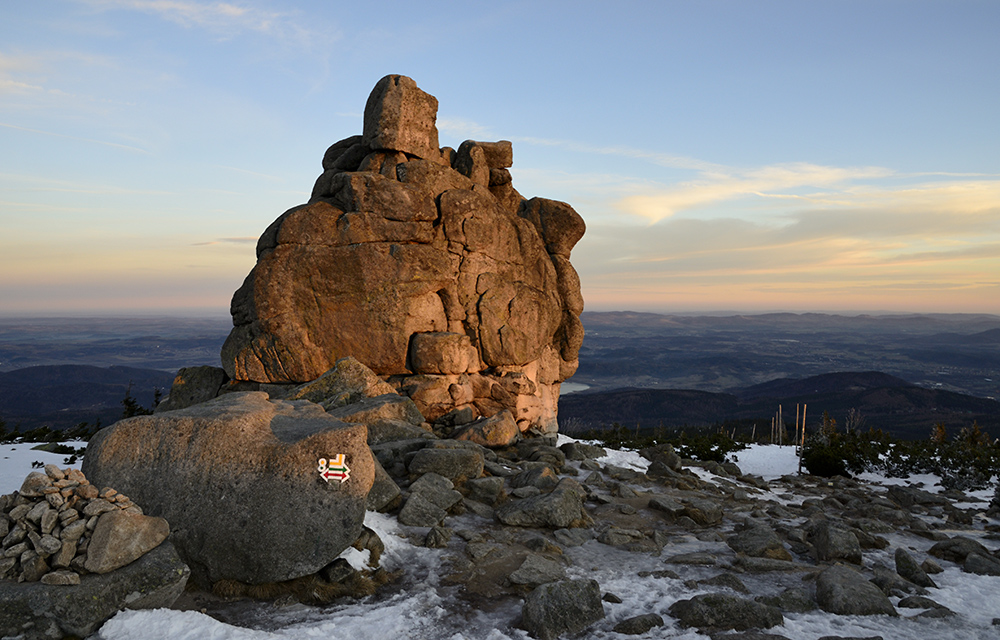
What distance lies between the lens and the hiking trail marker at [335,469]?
865cm

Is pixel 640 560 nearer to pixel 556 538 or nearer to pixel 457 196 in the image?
pixel 556 538

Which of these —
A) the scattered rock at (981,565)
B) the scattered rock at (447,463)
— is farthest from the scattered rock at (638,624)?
the scattered rock at (981,565)

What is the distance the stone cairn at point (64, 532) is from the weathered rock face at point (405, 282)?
15.3m

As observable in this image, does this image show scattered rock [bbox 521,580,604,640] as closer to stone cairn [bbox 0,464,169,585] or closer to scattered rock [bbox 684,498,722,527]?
stone cairn [bbox 0,464,169,585]

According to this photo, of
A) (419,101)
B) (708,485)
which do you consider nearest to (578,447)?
(708,485)

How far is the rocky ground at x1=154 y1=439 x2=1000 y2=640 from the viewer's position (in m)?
8.15

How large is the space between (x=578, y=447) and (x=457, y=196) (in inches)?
487

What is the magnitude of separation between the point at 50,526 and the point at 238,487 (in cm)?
222

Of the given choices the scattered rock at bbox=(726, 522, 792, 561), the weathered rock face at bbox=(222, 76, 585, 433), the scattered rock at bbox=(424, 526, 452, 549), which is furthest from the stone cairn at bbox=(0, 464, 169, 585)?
the weathered rock face at bbox=(222, 76, 585, 433)

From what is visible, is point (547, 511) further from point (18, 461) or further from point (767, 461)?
point (767, 461)

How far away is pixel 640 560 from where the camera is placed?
36.3 ft

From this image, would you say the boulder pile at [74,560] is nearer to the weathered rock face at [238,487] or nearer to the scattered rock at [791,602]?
the weathered rock face at [238,487]

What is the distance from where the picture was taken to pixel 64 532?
6.82m

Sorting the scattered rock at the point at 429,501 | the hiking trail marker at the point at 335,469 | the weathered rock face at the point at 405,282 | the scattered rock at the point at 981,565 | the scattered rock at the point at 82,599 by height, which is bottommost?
the scattered rock at the point at 981,565
